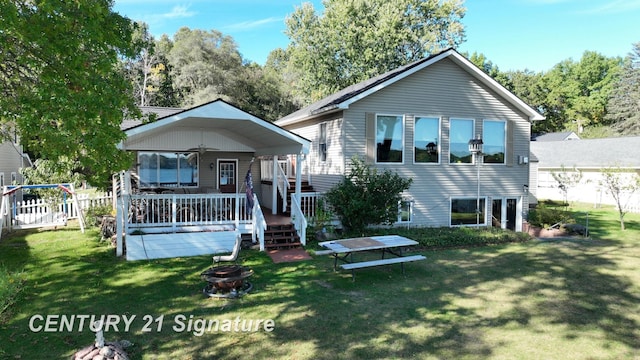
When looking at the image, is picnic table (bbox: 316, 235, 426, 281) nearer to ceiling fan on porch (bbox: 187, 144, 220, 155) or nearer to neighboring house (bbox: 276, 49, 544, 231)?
neighboring house (bbox: 276, 49, 544, 231)

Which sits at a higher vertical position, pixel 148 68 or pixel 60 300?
pixel 148 68

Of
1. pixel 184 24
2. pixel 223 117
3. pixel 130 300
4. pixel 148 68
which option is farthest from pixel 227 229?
pixel 184 24

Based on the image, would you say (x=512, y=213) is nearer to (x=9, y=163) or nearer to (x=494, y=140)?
(x=494, y=140)

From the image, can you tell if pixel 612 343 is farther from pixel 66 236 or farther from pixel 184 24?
pixel 184 24

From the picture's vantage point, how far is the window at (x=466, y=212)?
1496cm

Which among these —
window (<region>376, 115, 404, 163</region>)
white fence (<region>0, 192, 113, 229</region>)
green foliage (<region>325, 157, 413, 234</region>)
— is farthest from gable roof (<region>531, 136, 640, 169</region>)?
white fence (<region>0, 192, 113, 229</region>)

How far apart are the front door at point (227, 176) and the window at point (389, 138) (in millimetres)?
6214

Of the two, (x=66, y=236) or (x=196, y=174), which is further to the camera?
(x=196, y=174)

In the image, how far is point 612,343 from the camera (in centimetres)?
559

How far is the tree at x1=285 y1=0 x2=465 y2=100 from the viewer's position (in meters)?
30.7

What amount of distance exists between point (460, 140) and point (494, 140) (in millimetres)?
1607

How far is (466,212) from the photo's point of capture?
15.2 metres

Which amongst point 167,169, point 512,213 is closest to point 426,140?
point 512,213

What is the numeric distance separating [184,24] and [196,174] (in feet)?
112
